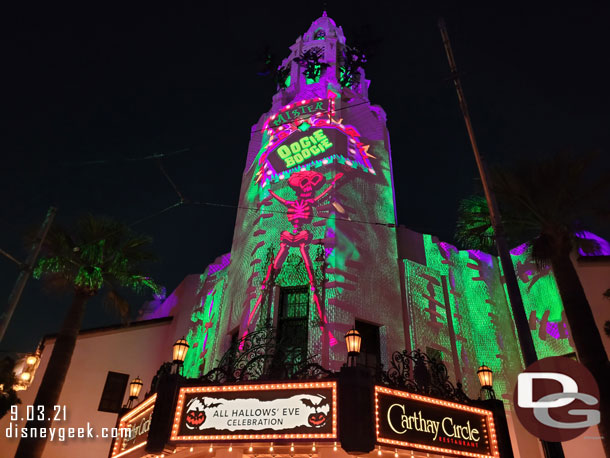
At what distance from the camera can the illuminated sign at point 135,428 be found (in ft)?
40.2

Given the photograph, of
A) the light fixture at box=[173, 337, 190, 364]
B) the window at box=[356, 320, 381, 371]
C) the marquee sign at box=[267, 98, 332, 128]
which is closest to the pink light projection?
the marquee sign at box=[267, 98, 332, 128]

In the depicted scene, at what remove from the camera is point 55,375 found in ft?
53.5

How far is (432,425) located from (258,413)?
170 inches

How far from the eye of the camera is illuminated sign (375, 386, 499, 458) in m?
10.8

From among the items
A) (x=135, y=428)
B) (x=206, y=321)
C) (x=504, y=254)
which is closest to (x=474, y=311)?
(x=504, y=254)

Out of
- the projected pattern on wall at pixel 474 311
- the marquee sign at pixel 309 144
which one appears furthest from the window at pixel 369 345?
the marquee sign at pixel 309 144

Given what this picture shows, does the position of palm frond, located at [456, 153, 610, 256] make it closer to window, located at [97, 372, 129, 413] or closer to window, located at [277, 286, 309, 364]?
window, located at [277, 286, 309, 364]

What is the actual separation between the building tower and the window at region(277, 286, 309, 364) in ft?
0.12

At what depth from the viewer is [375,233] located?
1897cm

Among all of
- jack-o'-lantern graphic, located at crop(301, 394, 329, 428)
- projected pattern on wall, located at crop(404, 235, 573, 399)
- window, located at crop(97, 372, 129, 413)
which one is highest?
projected pattern on wall, located at crop(404, 235, 573, 399)

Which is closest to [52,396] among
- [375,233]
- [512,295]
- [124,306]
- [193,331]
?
[124,306]

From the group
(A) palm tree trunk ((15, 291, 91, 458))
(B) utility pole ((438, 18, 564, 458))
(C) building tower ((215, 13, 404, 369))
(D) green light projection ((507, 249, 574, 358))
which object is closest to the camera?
(B) utility pole ((438, 18, 564, 458))

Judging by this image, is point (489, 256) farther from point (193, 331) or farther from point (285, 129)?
point (193, 331)

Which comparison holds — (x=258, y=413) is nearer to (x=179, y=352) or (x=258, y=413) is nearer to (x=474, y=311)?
(x=179, y=352)
